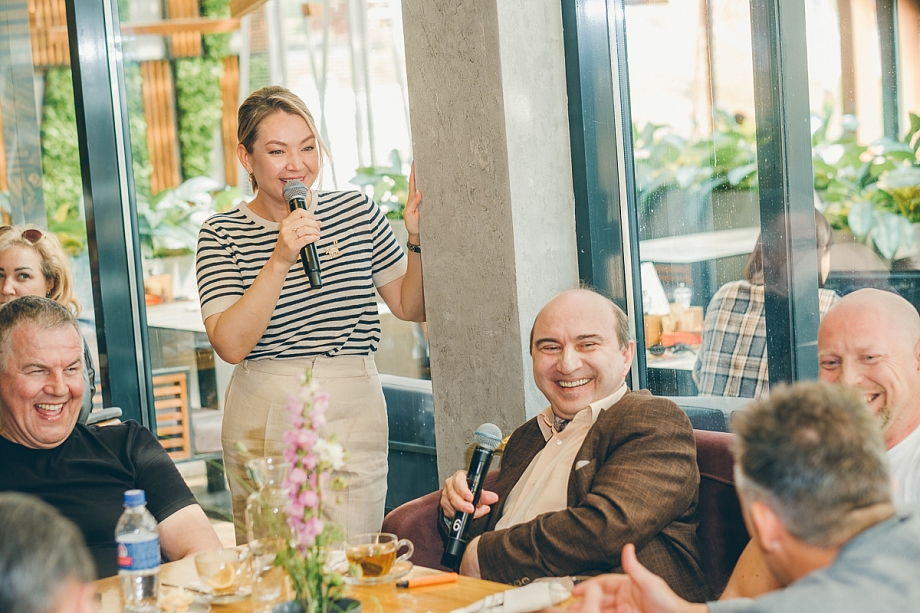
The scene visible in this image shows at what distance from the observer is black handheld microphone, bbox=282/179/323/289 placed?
8.68 feet

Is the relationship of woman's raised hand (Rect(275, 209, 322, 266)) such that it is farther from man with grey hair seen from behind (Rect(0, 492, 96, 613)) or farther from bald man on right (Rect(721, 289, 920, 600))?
man with grey hair seen from behind (Rect(0, 492, 96, 613))

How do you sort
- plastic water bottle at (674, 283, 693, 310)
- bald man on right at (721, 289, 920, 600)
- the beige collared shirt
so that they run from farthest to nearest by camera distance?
1. plastic water bottle at (674, 283, 693, 310)
2. the beige collared shirt
3. bald man on right at (721, 289, 920, 600)

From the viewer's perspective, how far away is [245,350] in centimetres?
276

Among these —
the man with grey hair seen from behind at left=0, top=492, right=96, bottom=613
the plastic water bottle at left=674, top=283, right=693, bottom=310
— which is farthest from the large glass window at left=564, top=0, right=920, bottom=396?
the man with grey hair seen from behind at left=0, top=492, right=96, bottom=613

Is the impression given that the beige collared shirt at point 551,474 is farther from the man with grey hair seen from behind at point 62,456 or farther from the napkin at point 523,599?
the man with grey hair seen from behind at point 62,456

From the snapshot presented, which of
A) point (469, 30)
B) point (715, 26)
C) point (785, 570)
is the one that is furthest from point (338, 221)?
point (785, 570)

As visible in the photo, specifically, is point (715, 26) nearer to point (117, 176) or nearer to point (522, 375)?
point (522, 375)

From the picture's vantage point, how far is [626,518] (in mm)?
2062

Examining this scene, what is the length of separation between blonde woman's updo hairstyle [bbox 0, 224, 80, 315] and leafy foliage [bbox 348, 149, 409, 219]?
50.1 inches

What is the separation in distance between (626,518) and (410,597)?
0.52 m

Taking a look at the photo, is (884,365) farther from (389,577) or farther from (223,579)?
(223,579)

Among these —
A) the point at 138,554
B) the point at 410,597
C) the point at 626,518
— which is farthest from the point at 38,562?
the point at 626,518

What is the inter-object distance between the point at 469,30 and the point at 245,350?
3.86 feet

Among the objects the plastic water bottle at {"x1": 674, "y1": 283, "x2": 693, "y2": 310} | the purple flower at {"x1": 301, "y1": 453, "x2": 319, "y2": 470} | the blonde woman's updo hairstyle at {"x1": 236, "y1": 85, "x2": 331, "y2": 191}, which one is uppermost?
the blonde woman's updo hairstyle at {"x1": 236, "y1": 85, "x2": 331, "y2": 191}
